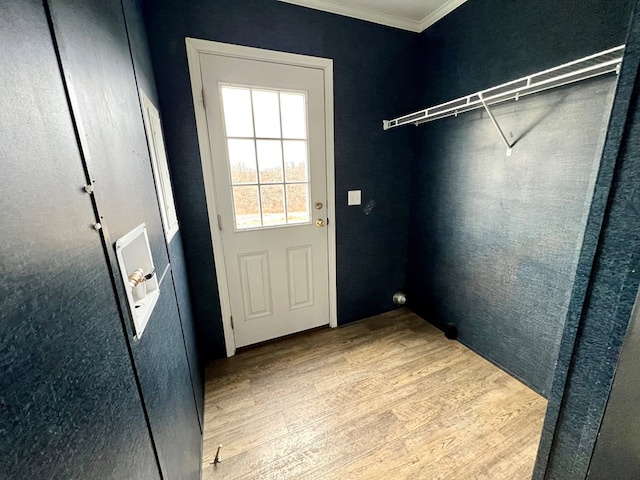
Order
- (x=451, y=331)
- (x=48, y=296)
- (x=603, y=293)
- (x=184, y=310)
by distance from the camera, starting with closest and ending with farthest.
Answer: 1. (x=48, y=296)
2. (x=603, y=293)
3. (x=184, y=310)
4. (x=451, y=331)

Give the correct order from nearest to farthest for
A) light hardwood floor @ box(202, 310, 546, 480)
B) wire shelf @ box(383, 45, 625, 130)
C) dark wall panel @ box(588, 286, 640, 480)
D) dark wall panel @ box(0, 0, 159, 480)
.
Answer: dark wall panel @ box(0, 0, 159, 480), dark wall panel @ box(588, 286, 640, 480), wire shelf @ box(383, 45, 625, 130), light hardwood floor @ box(202, 310, 546, 480)

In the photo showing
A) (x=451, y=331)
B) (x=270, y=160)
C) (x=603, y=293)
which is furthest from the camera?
(x=451, y=331)

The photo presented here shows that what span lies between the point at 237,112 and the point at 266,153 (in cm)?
30

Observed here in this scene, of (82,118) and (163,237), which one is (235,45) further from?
(82,118)

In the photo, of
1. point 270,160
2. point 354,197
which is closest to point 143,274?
point 270,160

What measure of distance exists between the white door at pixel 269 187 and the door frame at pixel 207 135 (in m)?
0.03

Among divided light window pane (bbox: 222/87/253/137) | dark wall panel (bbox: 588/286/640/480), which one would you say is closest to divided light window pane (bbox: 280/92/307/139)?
divided light window pane (bbox: 222/87/253/137)

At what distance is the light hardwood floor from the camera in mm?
1185

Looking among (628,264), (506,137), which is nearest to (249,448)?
(628,264)

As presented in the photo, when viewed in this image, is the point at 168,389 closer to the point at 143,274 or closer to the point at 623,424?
the point at 143,274

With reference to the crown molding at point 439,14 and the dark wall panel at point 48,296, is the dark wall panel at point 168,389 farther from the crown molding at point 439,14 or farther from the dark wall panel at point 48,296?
the crown molding at point 439,14

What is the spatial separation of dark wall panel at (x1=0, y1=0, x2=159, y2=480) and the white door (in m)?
1.29

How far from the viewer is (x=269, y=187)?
5.92ft

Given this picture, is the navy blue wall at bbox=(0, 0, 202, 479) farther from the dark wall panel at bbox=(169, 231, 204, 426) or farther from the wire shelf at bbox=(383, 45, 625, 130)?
the wire shelf at bbox=(383, 45, 625, 130)
